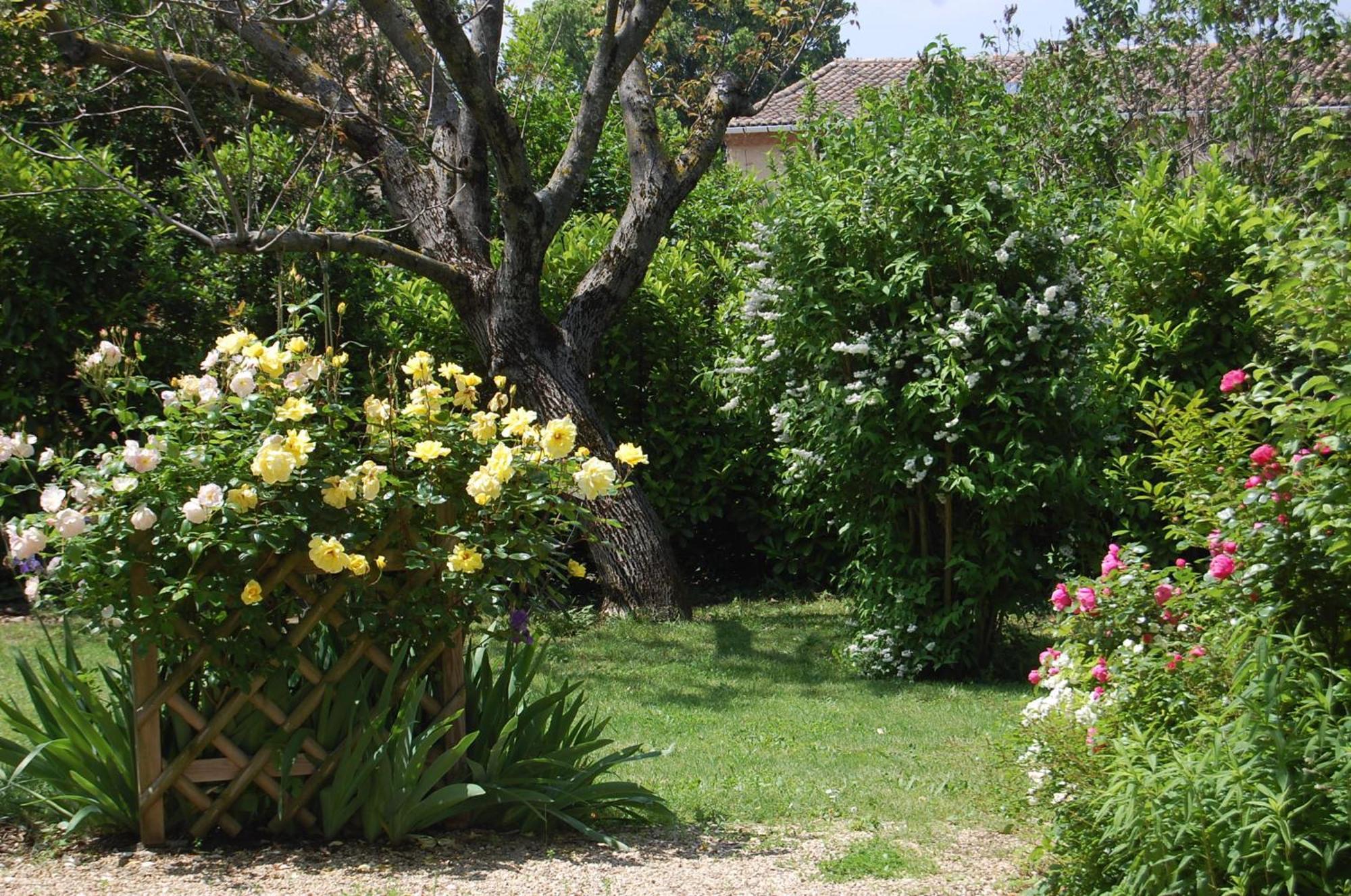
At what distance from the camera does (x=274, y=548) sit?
4102mm

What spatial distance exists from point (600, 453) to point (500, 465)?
517 cm

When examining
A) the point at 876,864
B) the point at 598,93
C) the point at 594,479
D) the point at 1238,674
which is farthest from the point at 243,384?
the point at 598,93

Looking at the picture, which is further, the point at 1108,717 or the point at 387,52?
the point at 387,52

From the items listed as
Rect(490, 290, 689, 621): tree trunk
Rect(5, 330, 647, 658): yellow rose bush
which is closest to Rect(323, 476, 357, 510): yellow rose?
Rect(5, 330, 647, 658): yellow rose bush

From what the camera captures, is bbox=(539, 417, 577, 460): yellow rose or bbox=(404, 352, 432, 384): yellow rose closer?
bbox=(539, 417, 577, 460): yellow rose

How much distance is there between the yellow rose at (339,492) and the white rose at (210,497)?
1.07 feet

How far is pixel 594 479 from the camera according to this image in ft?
14.6

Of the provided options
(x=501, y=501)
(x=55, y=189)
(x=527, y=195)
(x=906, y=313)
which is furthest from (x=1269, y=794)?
(x=55, y=189)

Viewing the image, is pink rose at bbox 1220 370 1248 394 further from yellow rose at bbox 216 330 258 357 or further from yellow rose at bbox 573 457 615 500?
yellow rose at bbox 216 330 258 357

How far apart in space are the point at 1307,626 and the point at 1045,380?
12.2 ft

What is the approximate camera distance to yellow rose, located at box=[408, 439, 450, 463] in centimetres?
429

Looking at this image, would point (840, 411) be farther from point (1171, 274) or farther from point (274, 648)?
point (274, 648)

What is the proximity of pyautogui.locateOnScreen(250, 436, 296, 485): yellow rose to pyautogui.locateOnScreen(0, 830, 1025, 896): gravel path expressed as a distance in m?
1.24

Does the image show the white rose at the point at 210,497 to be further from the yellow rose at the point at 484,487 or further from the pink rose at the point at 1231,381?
the pink rose at the point at 1231,381
